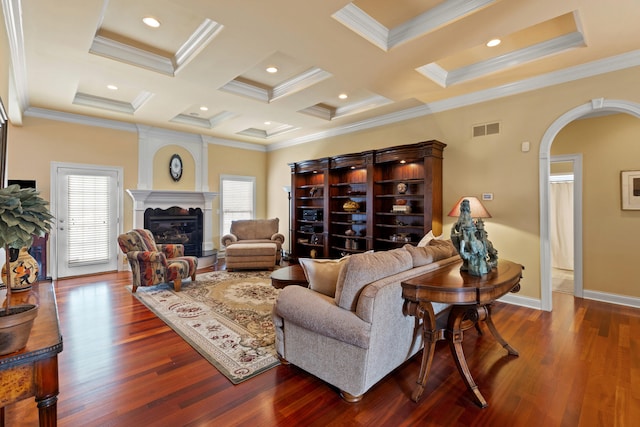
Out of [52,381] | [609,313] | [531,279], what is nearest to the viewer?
[52,381]

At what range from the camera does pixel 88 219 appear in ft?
18.5

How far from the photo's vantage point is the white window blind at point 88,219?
17.9 ft

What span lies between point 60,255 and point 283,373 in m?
5.20

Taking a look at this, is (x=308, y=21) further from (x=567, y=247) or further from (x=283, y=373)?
(x=567, y=247)

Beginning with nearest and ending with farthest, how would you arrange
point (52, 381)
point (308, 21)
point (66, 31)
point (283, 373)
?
point (52, 381) → point (283, 373) → point (308, 21) → point (66, 31)

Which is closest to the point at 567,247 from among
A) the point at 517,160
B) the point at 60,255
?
the point at 517,160

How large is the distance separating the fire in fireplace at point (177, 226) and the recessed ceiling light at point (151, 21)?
4053 millimetres

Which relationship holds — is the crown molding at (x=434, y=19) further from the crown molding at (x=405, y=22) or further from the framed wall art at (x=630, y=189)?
the framed wall art at (x=630, y=189)

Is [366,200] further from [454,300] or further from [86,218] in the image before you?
[86,218]

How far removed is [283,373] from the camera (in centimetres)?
240

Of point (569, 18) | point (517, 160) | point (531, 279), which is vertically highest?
point (569, 18)

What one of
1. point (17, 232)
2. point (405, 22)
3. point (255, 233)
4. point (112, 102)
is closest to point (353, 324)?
point (17, 232)

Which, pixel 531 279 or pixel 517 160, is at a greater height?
pixel 517 160

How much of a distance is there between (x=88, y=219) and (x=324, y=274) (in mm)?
5390
